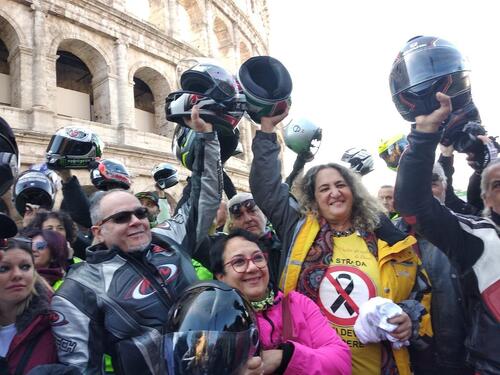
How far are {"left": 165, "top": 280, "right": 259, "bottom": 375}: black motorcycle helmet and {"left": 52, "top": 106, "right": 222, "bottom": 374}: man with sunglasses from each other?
0.13 metres

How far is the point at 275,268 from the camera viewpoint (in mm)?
2953

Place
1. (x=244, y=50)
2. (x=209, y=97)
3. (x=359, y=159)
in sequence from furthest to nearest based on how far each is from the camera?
(x=244, y=50) → (x=359, y=159) → (x=209, y=97)

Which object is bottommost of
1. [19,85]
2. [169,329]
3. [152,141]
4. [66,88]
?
[169,329]

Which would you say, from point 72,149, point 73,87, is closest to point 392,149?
point 72,149

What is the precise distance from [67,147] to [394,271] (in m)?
3.28

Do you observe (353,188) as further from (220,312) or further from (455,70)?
(220,312)

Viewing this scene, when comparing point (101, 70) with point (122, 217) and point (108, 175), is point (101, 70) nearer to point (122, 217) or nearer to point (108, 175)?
point (108, 175)

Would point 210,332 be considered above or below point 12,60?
below

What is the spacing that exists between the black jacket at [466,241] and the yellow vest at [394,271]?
344 mm

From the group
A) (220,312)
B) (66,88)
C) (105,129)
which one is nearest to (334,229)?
(220,312)

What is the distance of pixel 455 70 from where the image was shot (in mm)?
1885

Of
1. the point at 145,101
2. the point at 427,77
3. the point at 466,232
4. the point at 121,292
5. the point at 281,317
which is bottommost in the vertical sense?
the point at 281,317

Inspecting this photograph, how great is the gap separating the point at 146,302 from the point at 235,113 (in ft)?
4.30

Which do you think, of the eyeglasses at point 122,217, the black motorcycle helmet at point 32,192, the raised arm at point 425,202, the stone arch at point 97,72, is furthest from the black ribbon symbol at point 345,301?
the stone arch at point 97,72
